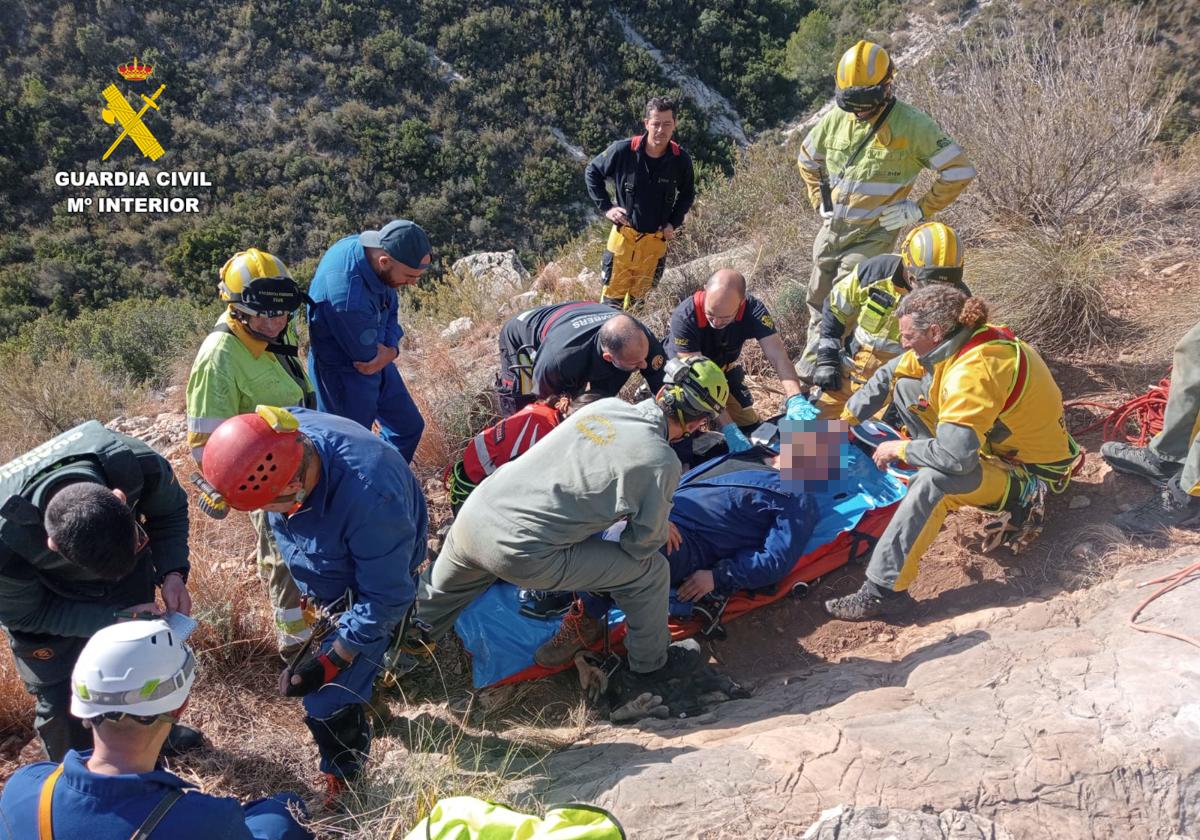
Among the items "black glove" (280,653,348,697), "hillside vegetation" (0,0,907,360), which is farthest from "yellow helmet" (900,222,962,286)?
"hillside vegetation" (0,0,907,360)

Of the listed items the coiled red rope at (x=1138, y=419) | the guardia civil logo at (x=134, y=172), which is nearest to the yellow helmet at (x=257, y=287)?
the coiled red rope at (x=1138, y=419)

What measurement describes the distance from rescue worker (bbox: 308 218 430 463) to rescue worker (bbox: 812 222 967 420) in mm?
2420

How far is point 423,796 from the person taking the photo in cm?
242

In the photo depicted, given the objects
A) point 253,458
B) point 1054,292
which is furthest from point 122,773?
point 1054,292

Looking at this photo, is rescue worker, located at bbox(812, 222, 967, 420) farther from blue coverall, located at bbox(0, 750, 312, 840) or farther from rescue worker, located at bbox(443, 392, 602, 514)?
blue coverall, located at bbox(0, 750, 312, 840)

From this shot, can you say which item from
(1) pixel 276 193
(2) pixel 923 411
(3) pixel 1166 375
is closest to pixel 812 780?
(2) pixel 923 411

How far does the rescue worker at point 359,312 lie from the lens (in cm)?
387

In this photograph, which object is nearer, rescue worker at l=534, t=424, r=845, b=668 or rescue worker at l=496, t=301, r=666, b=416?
rescue worker at l=534, t=424, r=845, b=668

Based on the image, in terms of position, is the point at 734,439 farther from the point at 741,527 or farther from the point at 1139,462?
the point at 1139,462

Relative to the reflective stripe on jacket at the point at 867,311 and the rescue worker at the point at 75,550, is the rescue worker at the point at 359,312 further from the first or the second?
the reflective stripe on jacket at the point at 867,311

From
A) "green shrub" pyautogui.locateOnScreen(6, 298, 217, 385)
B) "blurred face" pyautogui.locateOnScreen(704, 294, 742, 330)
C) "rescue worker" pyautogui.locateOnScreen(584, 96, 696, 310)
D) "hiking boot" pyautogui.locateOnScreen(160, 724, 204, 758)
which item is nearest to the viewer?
"hiking boot" pyautogui.locateOnScreen(160, 724, 204, 758)

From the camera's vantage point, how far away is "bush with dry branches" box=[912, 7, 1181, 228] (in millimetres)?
6102

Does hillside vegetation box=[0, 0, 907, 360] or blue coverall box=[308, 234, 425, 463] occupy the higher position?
hillside vegetation box=[0, 0, 907, 360]

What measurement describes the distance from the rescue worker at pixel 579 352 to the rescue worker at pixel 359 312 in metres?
0.74
